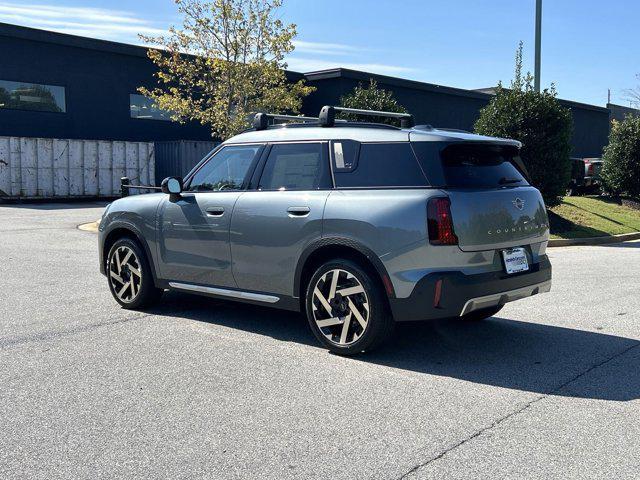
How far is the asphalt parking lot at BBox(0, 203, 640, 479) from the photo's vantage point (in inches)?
135

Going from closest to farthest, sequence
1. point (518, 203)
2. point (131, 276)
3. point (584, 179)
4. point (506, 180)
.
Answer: point (518, 203) < point (506, 180) < point (131, 276) < point (584, 179)

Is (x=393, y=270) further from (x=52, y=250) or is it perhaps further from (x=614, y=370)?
(x=52, y=250)

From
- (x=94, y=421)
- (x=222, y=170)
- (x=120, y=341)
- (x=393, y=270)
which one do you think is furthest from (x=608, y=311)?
(x=94, y=421)

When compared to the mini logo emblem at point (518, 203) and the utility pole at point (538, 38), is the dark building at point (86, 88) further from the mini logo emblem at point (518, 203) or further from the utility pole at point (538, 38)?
the mini logo emblem at point (518, 203)

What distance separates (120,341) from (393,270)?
2.52 metres

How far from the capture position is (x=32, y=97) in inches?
1133

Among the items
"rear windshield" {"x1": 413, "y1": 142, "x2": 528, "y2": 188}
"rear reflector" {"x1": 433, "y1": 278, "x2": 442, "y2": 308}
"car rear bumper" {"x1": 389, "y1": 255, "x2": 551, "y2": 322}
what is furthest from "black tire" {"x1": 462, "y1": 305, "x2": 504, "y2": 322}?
"rear reflector" {"x1": 433, "y1": 278, "x2": 442, "y2": 308}

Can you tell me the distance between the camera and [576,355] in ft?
17.9

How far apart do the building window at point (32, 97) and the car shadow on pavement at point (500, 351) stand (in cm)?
2465

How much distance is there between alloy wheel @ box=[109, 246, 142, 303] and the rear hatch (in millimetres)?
3398

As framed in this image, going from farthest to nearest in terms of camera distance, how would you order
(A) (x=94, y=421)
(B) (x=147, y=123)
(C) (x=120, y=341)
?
(B) (x=147, y=123) → (C) (x=120, y=341) → (A) (x=94, y=421)

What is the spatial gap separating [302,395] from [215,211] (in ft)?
7.78

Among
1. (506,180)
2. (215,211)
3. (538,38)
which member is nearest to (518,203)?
(506,180)

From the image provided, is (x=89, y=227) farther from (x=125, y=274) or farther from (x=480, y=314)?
(x=480, y=314)
